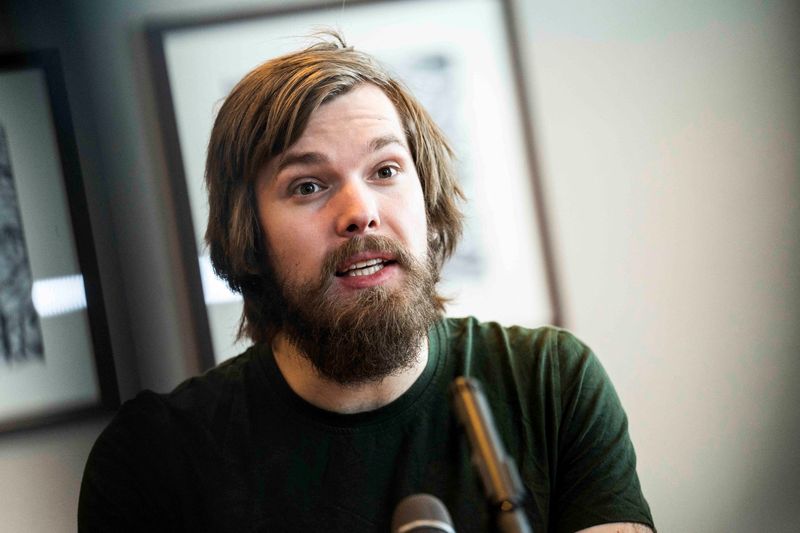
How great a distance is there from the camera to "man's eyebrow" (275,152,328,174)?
3.80 feet

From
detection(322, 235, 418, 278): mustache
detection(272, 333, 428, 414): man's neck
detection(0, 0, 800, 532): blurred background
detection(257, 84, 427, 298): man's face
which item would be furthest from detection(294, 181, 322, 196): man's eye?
detection(0, 0, 800, 532): blurred background

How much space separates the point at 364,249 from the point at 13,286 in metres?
0.64

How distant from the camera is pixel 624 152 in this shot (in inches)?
57.2

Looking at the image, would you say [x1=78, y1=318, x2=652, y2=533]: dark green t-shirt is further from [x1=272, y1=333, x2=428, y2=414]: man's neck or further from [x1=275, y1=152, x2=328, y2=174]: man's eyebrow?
[x1=275, y1=152, x2=328, y2=174]: man's eyebrow

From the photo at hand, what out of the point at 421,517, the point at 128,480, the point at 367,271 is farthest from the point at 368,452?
the point at 421,517

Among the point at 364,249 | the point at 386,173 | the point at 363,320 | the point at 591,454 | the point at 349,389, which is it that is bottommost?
the point at 591,454

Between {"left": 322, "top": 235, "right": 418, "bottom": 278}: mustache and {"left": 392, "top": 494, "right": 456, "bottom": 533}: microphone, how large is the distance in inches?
19.1

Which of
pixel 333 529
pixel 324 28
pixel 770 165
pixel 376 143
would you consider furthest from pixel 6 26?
pixel 770 165

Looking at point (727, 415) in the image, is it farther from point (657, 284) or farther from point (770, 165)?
point (770, 165)

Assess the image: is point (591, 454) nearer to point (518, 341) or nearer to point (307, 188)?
point (518, 341)

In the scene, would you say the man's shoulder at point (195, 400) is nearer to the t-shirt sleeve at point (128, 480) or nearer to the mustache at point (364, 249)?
the t-shirt sleeve at point (128, 480)

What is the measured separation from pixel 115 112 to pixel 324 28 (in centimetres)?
39

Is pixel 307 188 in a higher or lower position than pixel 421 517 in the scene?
higher

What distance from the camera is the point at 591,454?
3.74 feet
